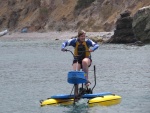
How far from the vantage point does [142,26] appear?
66000 millimetres

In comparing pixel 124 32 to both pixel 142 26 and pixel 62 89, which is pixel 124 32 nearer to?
pixel 142 26

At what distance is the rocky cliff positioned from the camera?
94.9 metres

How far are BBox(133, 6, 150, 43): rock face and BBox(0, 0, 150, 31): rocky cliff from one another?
21.2 m

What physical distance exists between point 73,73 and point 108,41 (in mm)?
55839

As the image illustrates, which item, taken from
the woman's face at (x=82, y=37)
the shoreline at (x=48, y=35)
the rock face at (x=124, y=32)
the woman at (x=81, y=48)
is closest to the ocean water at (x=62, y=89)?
the woman at (x=81, y=48)

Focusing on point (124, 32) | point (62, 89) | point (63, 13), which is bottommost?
point (62, 89)

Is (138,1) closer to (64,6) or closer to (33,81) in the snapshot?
(64,6)

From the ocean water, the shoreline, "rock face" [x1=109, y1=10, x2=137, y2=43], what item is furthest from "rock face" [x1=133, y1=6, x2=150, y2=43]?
the ocean water

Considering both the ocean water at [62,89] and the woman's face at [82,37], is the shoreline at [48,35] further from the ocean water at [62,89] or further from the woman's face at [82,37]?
the woman's face at [82,37]

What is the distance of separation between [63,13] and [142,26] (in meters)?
44.5

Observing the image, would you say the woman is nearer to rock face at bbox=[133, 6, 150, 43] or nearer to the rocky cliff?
rock face at bbox=[133, 6, 150, 43]

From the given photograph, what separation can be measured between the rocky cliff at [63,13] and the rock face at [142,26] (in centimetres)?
2119

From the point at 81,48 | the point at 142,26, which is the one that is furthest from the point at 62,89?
the point at 142,26

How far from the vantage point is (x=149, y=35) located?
211 ft
